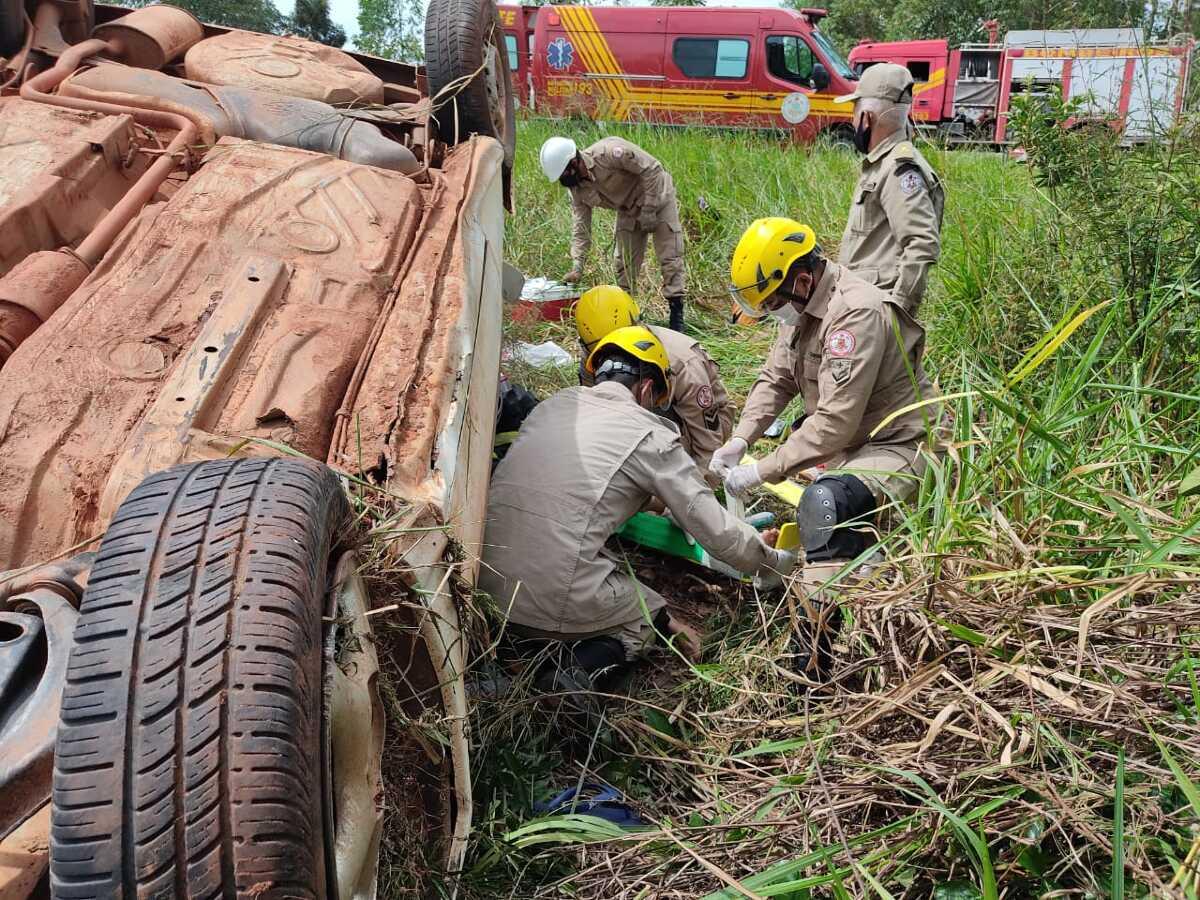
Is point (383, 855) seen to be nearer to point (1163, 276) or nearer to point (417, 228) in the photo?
point (417, 228)

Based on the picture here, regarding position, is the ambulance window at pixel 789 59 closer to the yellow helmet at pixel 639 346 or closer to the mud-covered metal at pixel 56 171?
the yellow helmet at pixel 639 346

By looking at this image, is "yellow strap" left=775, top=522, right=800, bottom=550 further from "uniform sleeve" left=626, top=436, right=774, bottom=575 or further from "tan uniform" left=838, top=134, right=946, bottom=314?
"tan uniform" left=838, top=134, right=946, bottom=314

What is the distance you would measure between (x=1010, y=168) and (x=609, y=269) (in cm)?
319

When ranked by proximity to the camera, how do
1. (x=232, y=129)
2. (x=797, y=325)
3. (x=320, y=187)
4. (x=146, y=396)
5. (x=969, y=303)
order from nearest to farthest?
1. (x=146, y=396)
2. (x=320, y=187)
3. (x=232, y=129)
4. (x=797, y=325)
5. (x=969, y=303)

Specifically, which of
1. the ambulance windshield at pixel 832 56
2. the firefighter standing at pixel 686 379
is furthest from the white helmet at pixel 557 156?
the ambulance windshield at pixel 832 56

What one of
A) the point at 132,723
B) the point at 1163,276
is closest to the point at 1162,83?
the point at 1163,276

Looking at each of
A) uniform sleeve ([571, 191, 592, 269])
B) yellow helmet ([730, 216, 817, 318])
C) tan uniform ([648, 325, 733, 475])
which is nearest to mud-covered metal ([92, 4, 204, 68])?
tan uniform ([648, 325, 733, 475])

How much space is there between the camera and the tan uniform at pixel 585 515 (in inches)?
121

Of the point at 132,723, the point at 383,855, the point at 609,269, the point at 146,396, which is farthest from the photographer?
the point at 609,269

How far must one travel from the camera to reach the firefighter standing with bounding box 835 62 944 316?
457 centimetres

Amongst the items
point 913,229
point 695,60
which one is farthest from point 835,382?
point 695,60

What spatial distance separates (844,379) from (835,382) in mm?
37

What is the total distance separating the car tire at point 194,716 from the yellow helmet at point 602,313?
3620 mm

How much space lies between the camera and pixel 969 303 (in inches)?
200
